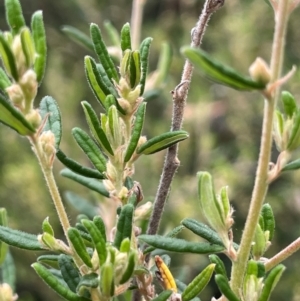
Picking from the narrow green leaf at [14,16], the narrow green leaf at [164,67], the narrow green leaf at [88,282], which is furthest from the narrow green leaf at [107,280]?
the narrow green leaf at [164,67]

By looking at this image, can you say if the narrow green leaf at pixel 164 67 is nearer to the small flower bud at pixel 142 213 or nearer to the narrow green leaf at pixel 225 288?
the small flower bud at pixel 142 213

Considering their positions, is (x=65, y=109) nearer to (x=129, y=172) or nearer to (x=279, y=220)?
(x=279, y=220)

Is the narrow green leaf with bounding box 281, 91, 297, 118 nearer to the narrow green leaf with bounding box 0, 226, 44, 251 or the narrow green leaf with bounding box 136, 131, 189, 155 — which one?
the narrow green leaf with bounding box 136, 131, 189, 155

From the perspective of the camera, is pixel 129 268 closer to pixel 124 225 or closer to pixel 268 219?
pixel 124 225

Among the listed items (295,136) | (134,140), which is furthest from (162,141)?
(295,136)

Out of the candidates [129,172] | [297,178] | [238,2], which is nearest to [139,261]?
[129,172]

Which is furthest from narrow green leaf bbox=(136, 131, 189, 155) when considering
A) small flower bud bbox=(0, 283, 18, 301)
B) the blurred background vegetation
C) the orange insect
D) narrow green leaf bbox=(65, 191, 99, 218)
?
the blurred background vegetation
